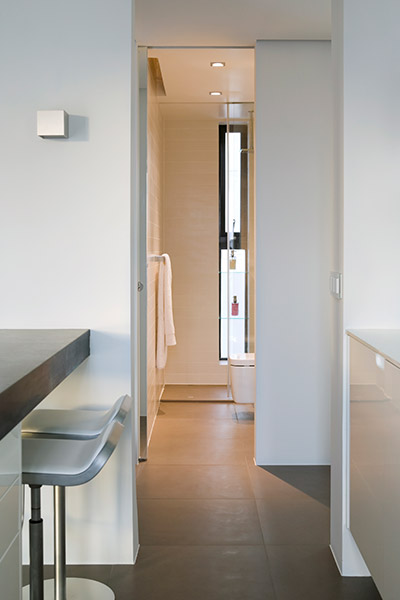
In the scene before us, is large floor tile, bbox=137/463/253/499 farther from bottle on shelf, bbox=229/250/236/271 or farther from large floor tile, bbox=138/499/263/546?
bottle on shelf, bbox=229/250/236/271

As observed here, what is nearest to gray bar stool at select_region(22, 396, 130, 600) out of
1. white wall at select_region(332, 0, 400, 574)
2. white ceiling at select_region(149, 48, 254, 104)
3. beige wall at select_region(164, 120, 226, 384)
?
white wall at select_region(332, 0, 400, 574)

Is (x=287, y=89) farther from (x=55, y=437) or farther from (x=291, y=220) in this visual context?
(x=55, y=437)

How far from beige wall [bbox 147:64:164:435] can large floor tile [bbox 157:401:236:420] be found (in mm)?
105

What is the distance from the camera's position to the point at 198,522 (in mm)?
3254

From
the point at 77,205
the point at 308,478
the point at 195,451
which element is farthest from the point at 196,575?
the point at 195,451

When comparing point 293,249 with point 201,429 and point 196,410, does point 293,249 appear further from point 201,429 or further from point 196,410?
point 196,410

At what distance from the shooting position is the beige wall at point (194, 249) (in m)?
6.48

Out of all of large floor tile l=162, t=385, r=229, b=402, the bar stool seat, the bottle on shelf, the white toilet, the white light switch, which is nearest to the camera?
the bar stool seat

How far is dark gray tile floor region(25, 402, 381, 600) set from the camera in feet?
8.60

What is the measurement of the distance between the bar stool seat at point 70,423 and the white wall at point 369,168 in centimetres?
99

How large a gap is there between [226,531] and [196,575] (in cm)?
45

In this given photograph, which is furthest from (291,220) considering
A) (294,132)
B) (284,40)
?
(284,40)

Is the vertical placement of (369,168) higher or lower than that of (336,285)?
higher

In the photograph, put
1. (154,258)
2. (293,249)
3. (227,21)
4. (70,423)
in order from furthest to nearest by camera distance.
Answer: (154,258)
(293,249)
(227,21)
(70,423)
